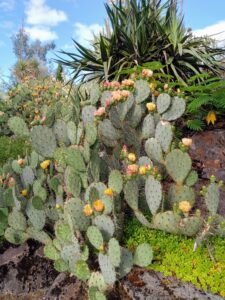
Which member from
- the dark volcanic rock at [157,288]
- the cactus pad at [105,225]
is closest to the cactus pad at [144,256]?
the dark volcanic rock at [157,288]

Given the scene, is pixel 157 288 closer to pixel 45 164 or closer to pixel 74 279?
pixel 74 279

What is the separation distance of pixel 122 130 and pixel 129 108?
219mm

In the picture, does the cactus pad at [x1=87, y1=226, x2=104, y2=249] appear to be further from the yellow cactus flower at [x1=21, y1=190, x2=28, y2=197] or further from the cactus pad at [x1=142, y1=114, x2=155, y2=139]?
the cactus pad at [x1=142, y1=114, x2=155, y2=139]

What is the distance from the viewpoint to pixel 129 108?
149 inches

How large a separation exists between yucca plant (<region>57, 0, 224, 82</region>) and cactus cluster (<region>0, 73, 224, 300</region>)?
2656 millimetres

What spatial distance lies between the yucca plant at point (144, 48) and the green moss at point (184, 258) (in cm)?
346

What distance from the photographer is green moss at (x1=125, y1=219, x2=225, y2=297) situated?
2965 millimetres

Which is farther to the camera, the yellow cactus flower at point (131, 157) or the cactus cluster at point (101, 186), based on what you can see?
the yellow cactus flower at point (131, 157)

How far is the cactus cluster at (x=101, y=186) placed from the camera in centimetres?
292

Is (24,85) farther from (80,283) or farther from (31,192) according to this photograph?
(80,283)

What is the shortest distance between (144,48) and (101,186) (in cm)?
408

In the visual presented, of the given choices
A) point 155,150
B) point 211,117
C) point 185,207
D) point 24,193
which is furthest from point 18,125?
point 211,117

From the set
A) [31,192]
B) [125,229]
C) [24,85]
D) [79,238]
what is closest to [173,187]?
[125,229]

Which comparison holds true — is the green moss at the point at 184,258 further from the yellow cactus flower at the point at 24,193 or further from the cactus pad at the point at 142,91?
the cactus pad at the point at 142,91
